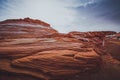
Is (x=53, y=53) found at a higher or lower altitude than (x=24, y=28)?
lower

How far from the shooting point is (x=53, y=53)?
3.76 meters

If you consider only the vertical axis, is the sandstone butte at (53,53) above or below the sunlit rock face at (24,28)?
below

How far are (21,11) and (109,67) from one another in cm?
267

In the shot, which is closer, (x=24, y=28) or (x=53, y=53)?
(x=53, y=53)

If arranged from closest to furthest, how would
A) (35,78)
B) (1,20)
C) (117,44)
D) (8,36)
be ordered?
(35,78), (8,36), (1,20), (117,44)

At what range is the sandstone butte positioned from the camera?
3604 mm

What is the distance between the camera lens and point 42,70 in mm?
3602

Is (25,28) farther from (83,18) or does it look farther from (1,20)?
(83,18)

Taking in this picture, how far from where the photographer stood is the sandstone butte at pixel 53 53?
3604 millimetres

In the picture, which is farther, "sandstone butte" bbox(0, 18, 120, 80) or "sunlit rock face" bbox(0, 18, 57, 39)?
"sunlit rock face" bbox(0, 18, 57, 39)

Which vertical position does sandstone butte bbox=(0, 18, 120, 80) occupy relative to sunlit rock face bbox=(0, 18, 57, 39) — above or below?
below

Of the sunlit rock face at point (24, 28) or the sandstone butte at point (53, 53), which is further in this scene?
the sunlit rock face at point (24, 28)

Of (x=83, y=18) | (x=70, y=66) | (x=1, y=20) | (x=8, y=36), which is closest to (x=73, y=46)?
(x=70, y=66)

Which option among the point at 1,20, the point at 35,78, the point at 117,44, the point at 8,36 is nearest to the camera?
the point at 35,78
